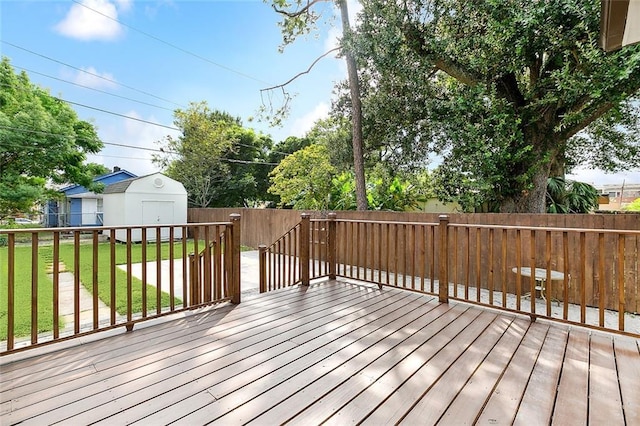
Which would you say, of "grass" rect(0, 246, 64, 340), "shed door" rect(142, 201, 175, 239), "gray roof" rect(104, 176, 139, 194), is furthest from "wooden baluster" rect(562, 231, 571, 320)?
"gray roof" rect(104, 176, 139, 194)

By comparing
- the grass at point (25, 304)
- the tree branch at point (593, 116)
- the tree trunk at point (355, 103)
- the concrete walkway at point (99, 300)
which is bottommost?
the concrete walkway at point (99, 300)

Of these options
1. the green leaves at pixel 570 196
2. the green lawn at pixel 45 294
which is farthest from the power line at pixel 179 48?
the green leaves at pixel 570 196

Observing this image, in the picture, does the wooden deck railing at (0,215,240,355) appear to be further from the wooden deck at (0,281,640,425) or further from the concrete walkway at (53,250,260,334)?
the wooden deck at (0,281,640,425)

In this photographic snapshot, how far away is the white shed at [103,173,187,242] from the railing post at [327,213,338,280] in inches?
372

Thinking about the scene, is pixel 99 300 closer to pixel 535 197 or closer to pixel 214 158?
pixel 535 197

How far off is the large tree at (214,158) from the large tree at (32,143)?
4236 millimetres

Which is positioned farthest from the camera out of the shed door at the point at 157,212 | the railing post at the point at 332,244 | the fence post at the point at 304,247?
the shed door at the point at 157,212

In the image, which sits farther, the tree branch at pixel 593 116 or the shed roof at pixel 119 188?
the shed roof at pixel 119 188

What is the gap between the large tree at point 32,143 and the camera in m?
10.5

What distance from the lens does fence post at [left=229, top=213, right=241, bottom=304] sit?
127 inches

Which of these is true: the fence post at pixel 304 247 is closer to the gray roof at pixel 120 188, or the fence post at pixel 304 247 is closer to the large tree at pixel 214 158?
the gray roof at pixel 120 188

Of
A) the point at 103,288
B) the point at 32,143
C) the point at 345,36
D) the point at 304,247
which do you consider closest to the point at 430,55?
the point at 345,36

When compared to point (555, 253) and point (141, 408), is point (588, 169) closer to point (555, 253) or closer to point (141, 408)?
point (555, 253)

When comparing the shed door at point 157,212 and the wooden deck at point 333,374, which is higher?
the shed door at point 157,212
